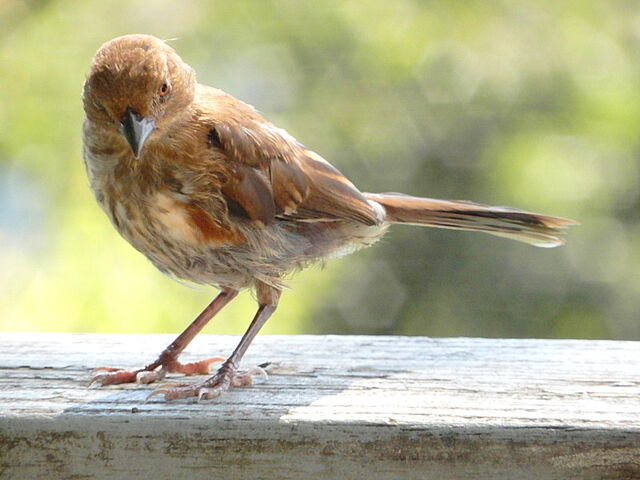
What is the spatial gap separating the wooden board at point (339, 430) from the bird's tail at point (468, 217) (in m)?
1.12

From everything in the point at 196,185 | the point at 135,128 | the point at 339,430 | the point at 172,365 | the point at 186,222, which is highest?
the point at 135,128

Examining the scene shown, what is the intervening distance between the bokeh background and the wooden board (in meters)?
2.01

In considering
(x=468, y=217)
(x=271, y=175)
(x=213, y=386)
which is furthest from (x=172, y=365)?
(x=468, y=217)

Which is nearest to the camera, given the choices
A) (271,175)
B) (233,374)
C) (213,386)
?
(213,386)

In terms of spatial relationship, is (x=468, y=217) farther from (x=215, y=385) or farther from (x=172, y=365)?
(x=215, y=385)

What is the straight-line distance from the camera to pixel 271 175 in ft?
11.2

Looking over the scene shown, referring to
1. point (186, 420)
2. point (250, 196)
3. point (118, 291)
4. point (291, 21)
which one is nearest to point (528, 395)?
point (186, 420)

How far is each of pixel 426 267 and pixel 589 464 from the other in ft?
9.08

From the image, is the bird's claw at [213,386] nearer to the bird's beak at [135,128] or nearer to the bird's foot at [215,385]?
the bird's foot at [215,385]

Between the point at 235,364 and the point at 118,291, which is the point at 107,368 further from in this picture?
the point at 118,291

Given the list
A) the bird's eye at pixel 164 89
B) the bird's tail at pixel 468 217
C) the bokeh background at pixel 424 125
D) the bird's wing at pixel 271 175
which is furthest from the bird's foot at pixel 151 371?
the bokeh background at pixel 424 125

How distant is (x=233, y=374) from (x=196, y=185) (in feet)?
2.08

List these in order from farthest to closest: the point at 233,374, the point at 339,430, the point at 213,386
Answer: the point at 233,374 < the point at 213,386 < the point at 339,430

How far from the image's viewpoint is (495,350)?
10.4ft
